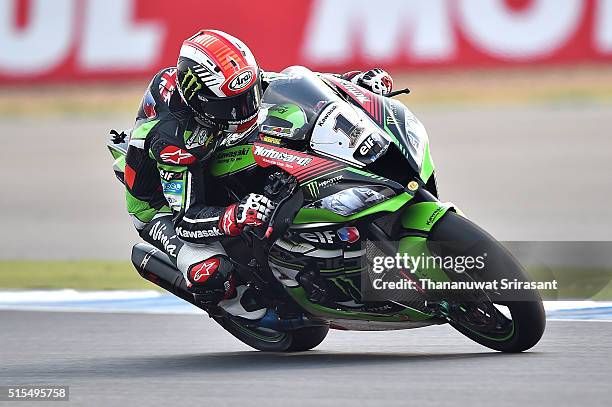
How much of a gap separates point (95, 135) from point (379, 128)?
12.2 metres

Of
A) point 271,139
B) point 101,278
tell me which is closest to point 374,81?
point 271,139

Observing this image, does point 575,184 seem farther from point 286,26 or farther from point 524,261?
point 524,261

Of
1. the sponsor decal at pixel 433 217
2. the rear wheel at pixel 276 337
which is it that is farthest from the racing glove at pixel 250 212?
the rear wheel at pixel 276 337

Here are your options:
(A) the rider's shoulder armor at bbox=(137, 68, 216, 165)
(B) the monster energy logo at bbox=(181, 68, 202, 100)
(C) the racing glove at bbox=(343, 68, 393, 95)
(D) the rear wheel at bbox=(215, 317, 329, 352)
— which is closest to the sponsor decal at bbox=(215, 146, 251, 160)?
(A) the rider's shoulder armor at bbox=(137, 68, 216, 165)

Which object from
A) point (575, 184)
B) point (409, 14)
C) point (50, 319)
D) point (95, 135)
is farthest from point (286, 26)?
point (50, 319)

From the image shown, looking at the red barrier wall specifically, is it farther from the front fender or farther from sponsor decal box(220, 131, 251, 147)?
the front fender

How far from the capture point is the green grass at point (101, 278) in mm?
8312

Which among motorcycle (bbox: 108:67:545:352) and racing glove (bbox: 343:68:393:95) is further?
racing glove (bbox: 343:68:393:95)

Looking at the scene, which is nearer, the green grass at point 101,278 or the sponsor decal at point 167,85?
the sponsor decal at point 167,85

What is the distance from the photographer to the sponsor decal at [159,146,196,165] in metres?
6.09

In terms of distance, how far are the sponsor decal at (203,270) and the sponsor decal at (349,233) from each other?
0.72 m

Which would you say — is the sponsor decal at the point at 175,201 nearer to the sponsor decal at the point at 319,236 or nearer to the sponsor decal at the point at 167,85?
the sponsor decal at the point at 167,85

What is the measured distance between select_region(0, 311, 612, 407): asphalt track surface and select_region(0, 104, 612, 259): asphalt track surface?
3901 mm

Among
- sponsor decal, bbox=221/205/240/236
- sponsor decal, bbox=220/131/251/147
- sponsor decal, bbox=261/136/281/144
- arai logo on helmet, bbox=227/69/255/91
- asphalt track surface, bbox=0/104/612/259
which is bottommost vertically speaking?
asphalt track surface, bbox=0/104/612/259
